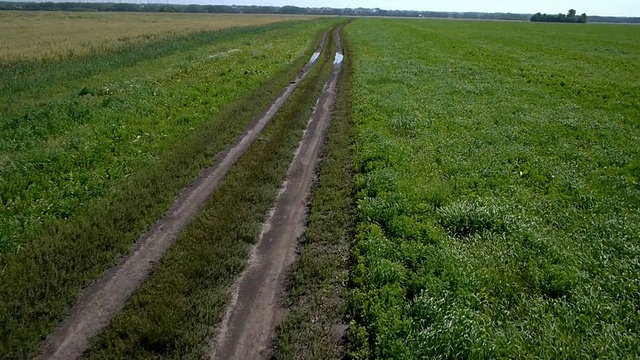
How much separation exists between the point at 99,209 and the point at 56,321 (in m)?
3.44

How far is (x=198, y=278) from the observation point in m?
6.70

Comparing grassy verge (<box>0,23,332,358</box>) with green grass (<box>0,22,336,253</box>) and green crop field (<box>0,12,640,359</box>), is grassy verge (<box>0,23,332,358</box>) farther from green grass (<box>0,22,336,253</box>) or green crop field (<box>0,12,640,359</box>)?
green grass (<box>0,22,336,253</box>)

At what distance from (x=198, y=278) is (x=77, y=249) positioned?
99.8 inches

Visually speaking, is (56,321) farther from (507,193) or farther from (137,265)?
(507,193)

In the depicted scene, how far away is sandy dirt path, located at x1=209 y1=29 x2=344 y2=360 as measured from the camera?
18.2ft

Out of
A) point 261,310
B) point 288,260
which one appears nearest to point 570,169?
point 288,260

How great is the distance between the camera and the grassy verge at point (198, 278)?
5430 millimetres

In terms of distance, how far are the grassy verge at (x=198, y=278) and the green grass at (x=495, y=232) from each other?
2.22 m

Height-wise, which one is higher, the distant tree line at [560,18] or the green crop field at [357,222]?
the distant tree line at [560,18]

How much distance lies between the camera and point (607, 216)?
8.59m

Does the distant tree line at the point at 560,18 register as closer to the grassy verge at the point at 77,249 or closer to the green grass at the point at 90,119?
the green grass at the point at 90,119

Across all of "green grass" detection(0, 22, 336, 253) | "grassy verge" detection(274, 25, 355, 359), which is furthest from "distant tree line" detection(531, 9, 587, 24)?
"grassy verge" detection(274, 25, 355, 359)

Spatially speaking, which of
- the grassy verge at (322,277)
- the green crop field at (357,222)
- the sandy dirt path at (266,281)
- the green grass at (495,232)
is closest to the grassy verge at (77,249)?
the green crop field at (357,222)

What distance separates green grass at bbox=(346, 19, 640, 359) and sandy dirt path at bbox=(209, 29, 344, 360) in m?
1.29
